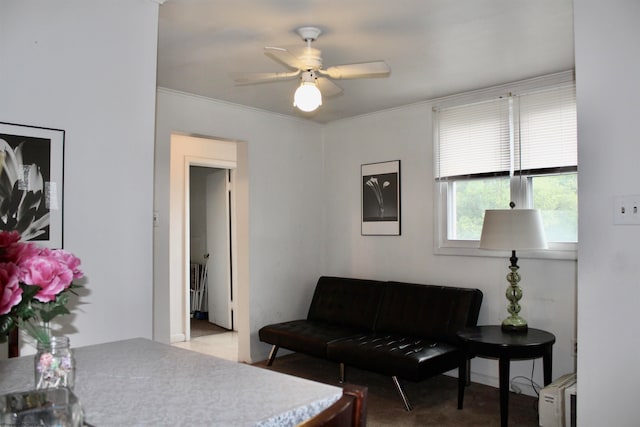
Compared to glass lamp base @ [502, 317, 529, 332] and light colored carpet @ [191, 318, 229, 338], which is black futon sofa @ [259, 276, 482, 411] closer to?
glass lamp base @ [502, 317, 529, 332]

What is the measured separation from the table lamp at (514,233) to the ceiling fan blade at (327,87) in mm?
1354

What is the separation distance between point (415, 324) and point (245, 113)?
95.4 inches

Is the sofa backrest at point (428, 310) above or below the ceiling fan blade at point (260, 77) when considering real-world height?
below

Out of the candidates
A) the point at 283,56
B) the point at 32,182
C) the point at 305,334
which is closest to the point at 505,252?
the point at 305,334

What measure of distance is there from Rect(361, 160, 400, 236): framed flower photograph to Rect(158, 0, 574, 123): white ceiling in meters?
0.88

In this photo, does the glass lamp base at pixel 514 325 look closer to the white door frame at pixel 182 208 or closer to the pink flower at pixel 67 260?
the white door frame at pixel 182 208

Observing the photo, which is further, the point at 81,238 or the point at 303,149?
the point at 303,149

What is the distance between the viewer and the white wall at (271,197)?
14.1 ft

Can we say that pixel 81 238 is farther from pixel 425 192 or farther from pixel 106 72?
pixel 425 192

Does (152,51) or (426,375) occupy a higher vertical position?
(152,51)

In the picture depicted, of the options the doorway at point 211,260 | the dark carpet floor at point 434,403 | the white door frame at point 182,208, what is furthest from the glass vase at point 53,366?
the doorway at point 211,260

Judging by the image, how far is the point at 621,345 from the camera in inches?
75.7

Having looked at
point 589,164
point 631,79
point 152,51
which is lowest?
point 589,164

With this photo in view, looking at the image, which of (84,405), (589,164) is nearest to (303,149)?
(589,164)
